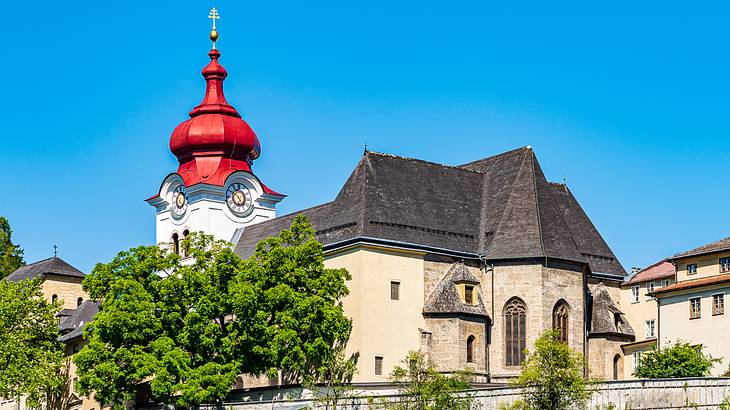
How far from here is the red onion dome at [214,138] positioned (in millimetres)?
95062

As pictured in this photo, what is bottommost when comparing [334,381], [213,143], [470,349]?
→ [334,381]

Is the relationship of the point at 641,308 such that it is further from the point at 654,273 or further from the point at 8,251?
the point at 8,251

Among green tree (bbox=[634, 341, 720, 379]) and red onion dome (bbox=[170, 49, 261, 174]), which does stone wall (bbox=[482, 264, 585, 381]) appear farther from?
red onion dome (bbox=[170, 49, 261, 174])

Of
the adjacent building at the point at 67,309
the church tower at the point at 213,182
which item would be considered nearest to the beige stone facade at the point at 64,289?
the adjacent building at the point at 67,309

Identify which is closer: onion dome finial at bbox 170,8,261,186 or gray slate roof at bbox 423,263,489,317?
gray slate roof at bbox 423,263,489,317

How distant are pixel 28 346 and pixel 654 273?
111ft

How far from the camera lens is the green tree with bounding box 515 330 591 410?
2330 inches

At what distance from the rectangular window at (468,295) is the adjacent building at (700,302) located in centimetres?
861

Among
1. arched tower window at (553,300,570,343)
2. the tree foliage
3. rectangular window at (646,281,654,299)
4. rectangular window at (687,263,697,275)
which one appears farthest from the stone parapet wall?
rectangular window at (646,281,654,299)

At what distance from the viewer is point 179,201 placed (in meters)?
94.9

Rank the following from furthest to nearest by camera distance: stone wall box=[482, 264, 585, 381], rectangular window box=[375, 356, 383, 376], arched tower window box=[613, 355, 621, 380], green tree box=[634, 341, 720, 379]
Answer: arched tower window box=[613, 355, 621, 380] < stone wall box=[482, 264, 585, 381] < rectangular window box=[375, 356, 383, 376] < green tree box=[634, 341, 720, 379]

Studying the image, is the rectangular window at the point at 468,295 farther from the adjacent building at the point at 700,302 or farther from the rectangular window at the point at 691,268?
the rectangular window at the point at 691,268

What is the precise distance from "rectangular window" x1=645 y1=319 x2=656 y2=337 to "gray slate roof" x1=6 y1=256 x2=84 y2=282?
39.3m

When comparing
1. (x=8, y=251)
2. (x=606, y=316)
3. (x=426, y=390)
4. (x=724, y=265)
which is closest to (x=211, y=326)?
(x=426, y=390)
